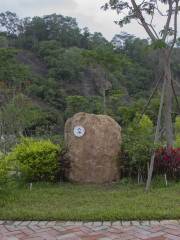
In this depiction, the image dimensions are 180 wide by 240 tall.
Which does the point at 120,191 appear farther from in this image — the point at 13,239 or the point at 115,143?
the point at 13,239

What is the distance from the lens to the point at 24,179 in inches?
260

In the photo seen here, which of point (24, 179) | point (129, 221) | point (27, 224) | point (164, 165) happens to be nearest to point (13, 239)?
point (27, 224)

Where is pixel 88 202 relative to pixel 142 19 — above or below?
below

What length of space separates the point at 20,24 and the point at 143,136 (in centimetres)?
4157

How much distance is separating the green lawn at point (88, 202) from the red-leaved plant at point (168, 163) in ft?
1.52

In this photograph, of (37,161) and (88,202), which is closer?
(88,202)

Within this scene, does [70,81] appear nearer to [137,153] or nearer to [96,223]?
[137,153]

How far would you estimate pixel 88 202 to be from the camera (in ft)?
16.0

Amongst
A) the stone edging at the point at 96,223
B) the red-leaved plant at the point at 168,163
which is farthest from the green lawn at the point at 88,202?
the red-leaved plant at the point at 168,163

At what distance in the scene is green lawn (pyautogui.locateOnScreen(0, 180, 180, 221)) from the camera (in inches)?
162

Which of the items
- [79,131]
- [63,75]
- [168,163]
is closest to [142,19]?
[79,131]

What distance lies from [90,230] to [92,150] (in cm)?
291

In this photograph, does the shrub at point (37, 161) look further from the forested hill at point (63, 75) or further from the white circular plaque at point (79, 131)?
the forested hill at point (63, 75)

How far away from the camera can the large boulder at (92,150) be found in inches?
259
